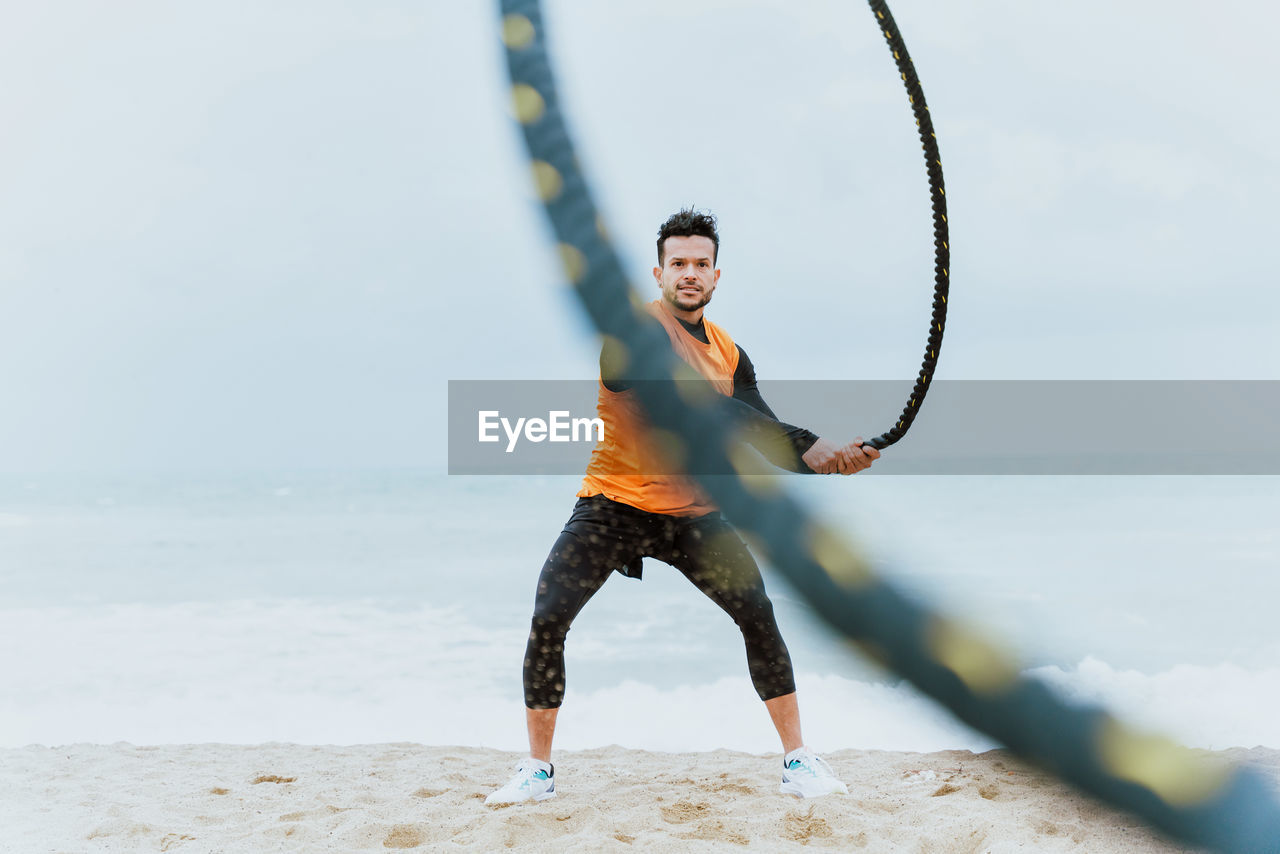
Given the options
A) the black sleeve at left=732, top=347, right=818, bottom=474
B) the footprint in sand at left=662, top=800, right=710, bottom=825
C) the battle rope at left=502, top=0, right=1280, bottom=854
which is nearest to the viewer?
the battle rope at left=502, top=0, right=1280, bottom=854

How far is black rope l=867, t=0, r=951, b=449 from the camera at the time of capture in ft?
5.53

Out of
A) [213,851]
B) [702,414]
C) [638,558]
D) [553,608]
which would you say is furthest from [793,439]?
[213,851]

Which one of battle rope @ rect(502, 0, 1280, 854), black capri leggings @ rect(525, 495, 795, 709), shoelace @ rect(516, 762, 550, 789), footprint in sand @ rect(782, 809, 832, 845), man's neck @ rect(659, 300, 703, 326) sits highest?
man's neck @ rect(659, 300, 703, 326)

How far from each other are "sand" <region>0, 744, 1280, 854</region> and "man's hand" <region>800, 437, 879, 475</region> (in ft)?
3.01

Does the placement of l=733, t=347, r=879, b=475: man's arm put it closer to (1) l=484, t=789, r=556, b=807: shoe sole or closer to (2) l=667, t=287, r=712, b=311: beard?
(2) l=667, t=287, r=712, b=311: beard

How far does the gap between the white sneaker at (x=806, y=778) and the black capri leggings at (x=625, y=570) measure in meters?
0.30

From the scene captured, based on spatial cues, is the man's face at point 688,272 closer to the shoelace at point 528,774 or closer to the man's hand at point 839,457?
the man's hand at point 839,457

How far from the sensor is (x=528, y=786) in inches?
108

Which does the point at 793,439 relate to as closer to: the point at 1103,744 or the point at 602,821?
the point at 602,821

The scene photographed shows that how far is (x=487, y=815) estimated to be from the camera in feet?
8.62

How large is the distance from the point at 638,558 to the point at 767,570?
1.52 m

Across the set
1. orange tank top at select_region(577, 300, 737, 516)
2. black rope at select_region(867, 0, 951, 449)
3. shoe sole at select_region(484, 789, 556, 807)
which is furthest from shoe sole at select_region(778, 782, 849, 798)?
black rope at select_region(867, 0, 951, 449)

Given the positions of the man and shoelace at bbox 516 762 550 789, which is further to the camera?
shoelace at bbox 516 762 550 789

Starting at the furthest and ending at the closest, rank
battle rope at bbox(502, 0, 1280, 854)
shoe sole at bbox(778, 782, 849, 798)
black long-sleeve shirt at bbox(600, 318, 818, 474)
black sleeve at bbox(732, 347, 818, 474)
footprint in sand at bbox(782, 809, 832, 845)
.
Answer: shoe sole at bbox(778, 782, 849, 798)
footprint in sand at bbox(782, 809, 832, 845)
black sleeve at bbox(732, 347, 818, 474)
black long-sleeve shirt at bbox(600, 318, 818, 474)
battle rope at bbox(502, 0, 1280, 854)
